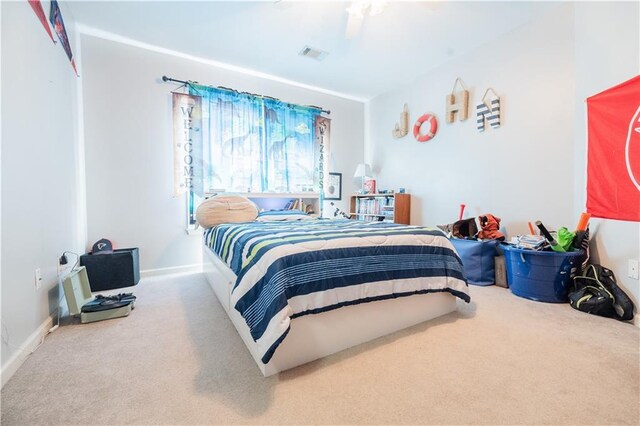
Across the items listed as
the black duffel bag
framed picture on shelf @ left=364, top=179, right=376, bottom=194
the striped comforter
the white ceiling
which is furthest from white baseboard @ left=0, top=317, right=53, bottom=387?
framed picture on shelf @ left=364, top=179, right=376, bottom=194

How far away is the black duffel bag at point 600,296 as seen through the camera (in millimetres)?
1880

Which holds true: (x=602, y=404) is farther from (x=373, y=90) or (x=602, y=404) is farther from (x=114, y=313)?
(x=373, y=90)

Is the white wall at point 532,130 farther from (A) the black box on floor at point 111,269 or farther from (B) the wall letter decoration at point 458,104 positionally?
(A) the black box on floor at point 111,269

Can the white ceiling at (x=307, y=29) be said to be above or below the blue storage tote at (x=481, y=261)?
above

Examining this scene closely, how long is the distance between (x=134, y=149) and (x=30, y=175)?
161 centimetres

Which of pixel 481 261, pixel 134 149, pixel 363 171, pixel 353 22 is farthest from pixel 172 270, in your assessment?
pixel 481 261

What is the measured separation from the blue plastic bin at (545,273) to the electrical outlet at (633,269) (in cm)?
32

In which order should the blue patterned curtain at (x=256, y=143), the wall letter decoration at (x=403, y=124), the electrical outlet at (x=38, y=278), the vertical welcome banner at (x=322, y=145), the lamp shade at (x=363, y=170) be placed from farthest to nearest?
the lamp shade at (x=363, y=170)
the vertical welcome banner at (x=322, y=145)
the wall letter decoration at (x=403, y=124)
the blue patterned curtain at (x=256, y=143)
the electrical outlet at (x=38, y=278)

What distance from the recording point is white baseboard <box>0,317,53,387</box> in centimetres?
127

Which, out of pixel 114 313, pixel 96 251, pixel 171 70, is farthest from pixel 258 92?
pixel 114 313

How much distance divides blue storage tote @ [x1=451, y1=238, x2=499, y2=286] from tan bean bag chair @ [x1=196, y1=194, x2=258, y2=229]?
2.32m

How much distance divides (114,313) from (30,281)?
57 cm

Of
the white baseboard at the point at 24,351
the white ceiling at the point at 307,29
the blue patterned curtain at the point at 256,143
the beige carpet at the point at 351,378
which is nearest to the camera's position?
the beige carpet at the point at 351,378

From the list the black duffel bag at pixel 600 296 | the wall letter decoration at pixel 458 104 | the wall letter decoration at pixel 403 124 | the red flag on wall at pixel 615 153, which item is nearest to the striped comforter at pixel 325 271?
the black duffel bag at pixel 600 296
